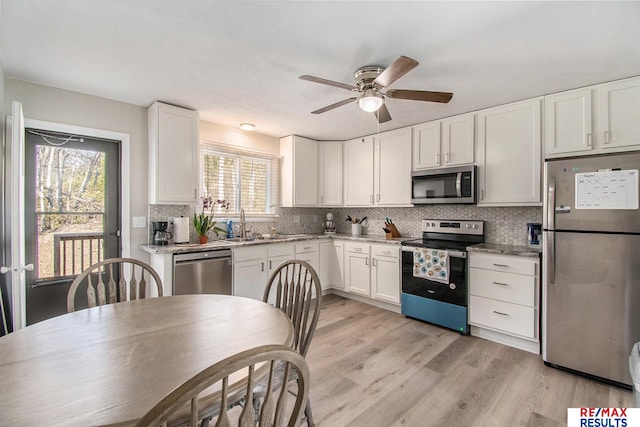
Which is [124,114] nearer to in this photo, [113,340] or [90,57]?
[90,57]

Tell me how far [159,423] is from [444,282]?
9.71ft

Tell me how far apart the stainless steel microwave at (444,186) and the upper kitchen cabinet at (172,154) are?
2.63 metres

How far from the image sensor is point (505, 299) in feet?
8.75

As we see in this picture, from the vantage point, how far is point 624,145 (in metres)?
2.26

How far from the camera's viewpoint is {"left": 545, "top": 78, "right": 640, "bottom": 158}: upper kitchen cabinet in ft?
7.37

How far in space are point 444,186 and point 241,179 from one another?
2.60 metres

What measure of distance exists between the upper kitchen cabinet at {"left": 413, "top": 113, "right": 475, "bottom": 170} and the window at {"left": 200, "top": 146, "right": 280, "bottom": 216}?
2055mm

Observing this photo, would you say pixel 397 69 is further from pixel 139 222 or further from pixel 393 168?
pixel 139 222

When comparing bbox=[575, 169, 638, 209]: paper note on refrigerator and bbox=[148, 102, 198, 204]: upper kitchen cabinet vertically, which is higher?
bbox=[148, 102, 198, 204]: upper kitchen cabinet

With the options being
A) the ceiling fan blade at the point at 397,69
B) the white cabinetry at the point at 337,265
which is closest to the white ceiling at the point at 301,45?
the ceiling fan blade at the point at 397,69

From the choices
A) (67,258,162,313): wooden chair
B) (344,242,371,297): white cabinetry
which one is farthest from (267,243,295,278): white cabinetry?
(67,258,162,313): wooden chair

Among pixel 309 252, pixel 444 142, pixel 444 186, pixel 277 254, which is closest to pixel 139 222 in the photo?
pixel 277 254

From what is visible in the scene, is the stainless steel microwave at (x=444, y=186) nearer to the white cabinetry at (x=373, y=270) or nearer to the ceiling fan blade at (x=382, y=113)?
the white cabinetry at (x=373, y=270)

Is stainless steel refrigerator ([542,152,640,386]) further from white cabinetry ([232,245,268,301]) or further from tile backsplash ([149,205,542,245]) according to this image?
white cabinetry ([232,245,268,301])
